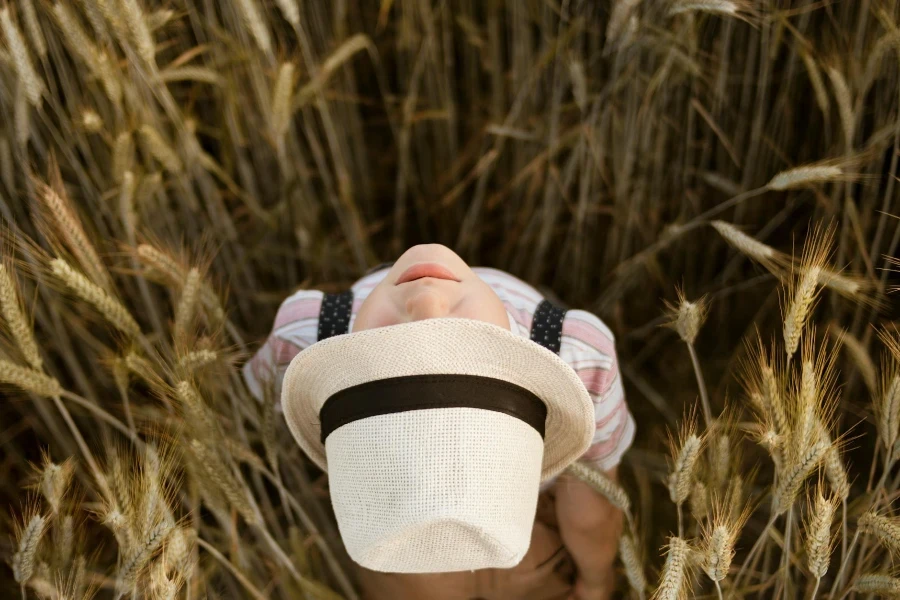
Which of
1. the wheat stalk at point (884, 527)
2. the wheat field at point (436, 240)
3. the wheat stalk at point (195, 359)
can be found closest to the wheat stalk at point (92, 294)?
the wheat field at point (436, 240)

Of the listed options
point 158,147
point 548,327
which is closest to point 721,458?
point 548,327

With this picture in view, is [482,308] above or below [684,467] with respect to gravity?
above

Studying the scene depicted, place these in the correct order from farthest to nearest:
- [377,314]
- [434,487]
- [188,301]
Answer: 1. [188,301]
2. [377,314]
3. [434,487]

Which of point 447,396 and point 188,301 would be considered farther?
point 188,301

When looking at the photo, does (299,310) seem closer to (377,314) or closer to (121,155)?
(377,314)

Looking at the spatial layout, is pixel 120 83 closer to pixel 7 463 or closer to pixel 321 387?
pixel 321 387

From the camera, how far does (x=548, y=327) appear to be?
1053mm

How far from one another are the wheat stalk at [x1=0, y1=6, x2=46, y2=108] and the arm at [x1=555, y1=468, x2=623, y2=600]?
3.23ft

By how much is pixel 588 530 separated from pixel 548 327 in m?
0.34

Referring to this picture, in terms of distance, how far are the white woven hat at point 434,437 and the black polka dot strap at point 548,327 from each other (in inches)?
5.6

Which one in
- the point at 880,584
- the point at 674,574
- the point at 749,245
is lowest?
the point at 880,584

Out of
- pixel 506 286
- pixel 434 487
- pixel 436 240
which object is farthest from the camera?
pixel 436 240

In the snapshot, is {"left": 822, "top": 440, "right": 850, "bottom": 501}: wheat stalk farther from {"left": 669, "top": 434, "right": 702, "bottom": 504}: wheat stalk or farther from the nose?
the nose

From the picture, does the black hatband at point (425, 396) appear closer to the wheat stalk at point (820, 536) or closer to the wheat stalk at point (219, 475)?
the wheat stalk at point (219, 475)
